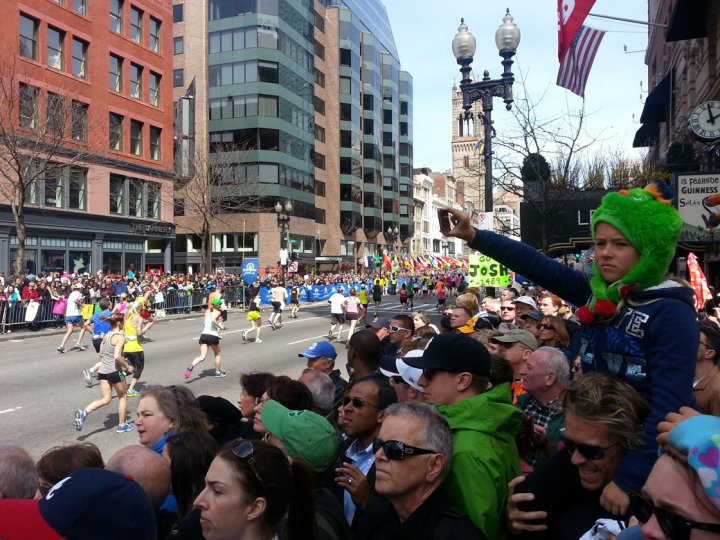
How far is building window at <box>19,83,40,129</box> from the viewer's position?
27.7 meters

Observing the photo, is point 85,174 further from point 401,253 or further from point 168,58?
point 401,253

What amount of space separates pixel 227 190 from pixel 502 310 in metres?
43.5

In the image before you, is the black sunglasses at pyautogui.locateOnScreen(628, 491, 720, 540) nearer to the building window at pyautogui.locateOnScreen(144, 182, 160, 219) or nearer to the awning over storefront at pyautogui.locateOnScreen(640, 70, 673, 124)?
the awning over storefront at pyautogui.locateOnScreen(640, 70, 673, 124)

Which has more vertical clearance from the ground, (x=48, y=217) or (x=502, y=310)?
(x=48, y=217)

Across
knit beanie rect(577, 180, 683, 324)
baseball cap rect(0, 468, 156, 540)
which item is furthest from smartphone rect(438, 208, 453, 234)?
baseball cap rect(0, 468, 156, 540)

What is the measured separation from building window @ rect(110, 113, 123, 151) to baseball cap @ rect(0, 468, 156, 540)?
3668 cm

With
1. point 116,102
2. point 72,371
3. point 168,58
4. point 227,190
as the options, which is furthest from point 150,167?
point 72,371

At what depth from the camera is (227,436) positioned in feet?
15.9

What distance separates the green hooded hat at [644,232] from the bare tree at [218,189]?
139 feet

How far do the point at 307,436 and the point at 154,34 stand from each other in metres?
41.6

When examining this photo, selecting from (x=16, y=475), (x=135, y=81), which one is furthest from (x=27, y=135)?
(x=16, y=475)

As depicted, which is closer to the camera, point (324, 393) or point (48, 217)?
point (324, 393)

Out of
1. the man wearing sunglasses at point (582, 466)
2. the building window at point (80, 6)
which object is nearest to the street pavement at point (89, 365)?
the man wearing sunglasses at point (582, 466)

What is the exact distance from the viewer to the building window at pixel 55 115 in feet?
92.5
